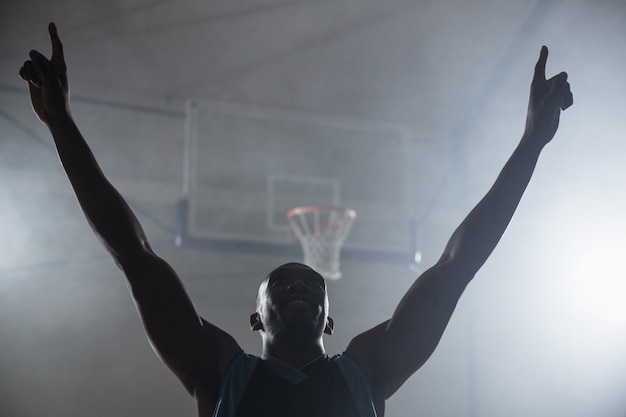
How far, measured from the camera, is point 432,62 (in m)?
5.52

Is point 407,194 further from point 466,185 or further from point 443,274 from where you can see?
point 443,274

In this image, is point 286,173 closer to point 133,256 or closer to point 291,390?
point 133,256

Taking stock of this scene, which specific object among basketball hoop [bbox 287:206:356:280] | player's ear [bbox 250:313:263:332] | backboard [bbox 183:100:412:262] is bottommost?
player's ear [bbox 250:313:263:332]

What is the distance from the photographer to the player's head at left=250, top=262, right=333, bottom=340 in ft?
5.31

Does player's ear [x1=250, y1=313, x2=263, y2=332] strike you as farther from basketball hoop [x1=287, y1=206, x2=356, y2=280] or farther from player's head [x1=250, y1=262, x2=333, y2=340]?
basketball hoop [x1=287, y1=206, x2=356, y2=280]

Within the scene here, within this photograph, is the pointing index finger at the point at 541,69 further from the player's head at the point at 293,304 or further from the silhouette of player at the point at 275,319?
the player's head at the point at 293,304

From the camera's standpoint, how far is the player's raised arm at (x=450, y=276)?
5.42 ft

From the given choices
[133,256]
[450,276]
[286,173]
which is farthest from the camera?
[286,173]

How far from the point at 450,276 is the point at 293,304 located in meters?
0.35

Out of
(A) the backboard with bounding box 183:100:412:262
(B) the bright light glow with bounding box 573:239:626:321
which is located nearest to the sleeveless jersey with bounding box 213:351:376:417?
(A) the backboard with bounding box 183:100:412:262

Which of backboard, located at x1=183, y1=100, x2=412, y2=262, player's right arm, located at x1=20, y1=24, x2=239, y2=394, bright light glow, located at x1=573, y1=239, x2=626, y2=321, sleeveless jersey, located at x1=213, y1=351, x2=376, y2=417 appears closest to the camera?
sleeveless jersey, located at x1=213, y1=351, x2=376, y2=417

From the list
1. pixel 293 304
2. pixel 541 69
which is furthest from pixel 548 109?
pixel 293 304

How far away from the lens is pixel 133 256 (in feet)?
5.25

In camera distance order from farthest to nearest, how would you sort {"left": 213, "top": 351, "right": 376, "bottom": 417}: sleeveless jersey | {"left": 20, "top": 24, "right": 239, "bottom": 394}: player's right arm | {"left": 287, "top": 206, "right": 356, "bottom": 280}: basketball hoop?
{"left": 287, "top": 206, "right": 356, "bottom": 280}: basketball hoop → {"left": 20, "top": 24, "right": 239, "bottom": 394}: player's right arm → {"left": 213, "top": 351, "right": 376, "bottom": 417}: sleeveless jersey
